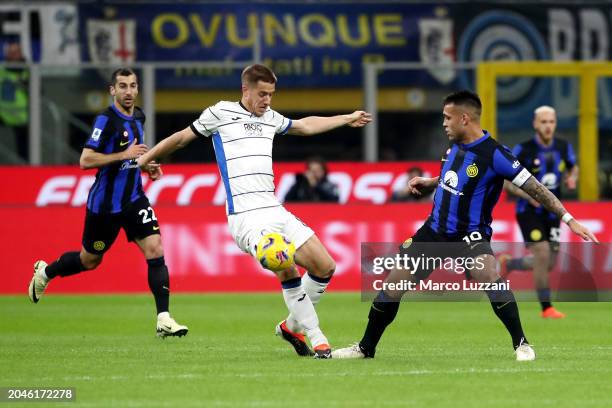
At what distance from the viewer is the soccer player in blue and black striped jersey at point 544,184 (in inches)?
621

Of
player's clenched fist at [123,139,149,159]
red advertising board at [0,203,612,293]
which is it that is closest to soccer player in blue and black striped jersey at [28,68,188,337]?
player's clenched fist at [123,139,149,159]

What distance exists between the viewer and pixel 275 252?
10336mm

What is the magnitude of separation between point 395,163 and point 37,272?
28.4 feet

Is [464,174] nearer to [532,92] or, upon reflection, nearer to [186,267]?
[186,267]

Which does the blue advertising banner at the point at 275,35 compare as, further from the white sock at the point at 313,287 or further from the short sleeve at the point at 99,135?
the white sock at the point at 313,287

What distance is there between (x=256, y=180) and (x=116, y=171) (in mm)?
2756

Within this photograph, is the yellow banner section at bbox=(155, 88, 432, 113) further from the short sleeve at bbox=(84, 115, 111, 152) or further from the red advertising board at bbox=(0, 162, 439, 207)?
the short sleeve at bbox=(84, 115, 111, 152)

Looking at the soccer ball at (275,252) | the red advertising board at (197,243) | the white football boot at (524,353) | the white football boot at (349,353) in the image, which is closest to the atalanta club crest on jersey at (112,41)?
the red advertising board at (197,243)

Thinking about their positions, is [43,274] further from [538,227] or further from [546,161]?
[546,161]

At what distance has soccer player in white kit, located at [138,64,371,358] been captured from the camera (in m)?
10.7

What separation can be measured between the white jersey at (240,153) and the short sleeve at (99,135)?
229cm

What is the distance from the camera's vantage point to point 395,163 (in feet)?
70.4

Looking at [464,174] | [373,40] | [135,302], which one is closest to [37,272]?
[135,302]

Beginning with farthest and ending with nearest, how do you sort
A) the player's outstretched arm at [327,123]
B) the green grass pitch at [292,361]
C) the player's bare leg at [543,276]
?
the player's bare leg at [543,276] → the player's outstretched arm at [327,123] → the green grass pitch at [292,361]
